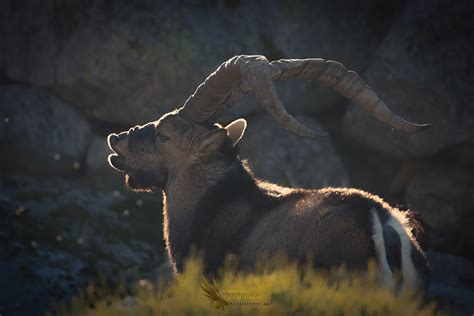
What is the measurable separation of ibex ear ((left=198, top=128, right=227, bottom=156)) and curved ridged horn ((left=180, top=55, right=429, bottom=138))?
45 centimetres

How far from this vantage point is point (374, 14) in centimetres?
1600

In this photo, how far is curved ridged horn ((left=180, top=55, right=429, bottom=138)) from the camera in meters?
6.75

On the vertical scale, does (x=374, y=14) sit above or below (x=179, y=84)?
above

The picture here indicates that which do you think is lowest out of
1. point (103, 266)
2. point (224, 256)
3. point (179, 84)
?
point (103, 266)

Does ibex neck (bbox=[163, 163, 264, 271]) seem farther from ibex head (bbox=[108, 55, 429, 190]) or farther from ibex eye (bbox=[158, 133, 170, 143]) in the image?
ibex eye (bbox=[158, 133, 170, 143])

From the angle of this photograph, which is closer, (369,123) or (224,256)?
(224,256)

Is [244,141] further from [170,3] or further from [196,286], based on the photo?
[196,286]

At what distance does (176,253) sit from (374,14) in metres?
9.70

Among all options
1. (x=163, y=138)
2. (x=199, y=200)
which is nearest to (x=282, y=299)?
(x=199, y=200)

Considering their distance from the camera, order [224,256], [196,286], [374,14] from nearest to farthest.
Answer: [196,286]
[224,256]
[374,14]

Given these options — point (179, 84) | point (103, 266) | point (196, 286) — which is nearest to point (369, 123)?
point (179, 84)

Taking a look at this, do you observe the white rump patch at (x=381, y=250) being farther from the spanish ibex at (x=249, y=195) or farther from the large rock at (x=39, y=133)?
the large rock at (x=39, y=133)

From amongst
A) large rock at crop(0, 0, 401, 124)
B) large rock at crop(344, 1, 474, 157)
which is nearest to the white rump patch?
large rock at crop(344, 1, 474, 157)

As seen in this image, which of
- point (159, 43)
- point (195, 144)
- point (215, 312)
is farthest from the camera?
point (159, 43)
